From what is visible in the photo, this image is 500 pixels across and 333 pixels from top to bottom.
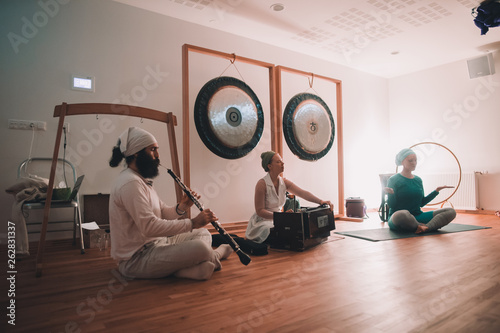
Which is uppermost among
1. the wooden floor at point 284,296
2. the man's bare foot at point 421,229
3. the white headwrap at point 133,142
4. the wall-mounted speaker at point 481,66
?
the wall-mounted speaker at point 481,66

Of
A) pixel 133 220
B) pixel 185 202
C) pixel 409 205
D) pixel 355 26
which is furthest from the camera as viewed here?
pixel 355 26

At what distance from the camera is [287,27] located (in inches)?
163

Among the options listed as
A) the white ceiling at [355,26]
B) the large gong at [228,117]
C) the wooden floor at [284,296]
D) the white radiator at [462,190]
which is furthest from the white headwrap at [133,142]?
the white radiator at [462,190]

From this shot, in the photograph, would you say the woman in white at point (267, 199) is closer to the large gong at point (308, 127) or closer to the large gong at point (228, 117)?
the large gong at point (228, 117)

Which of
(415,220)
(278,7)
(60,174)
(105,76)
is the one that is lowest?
(415,220)

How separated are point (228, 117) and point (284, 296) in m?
2.58

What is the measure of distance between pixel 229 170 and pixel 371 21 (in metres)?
2.50

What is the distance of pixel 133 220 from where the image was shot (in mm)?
1908

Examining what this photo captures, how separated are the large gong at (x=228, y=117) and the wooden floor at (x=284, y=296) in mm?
1717

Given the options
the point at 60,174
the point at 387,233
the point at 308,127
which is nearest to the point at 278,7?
the point at 308,127

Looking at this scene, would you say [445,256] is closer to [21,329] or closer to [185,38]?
[21,329]

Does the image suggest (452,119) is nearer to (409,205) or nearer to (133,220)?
(409,205)

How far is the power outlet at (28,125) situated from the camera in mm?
2953

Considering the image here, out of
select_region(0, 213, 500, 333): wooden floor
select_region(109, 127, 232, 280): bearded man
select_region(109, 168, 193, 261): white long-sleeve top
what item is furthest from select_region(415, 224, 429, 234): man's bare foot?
select_region(109, 168, 193, 261): white long-sleeve top
